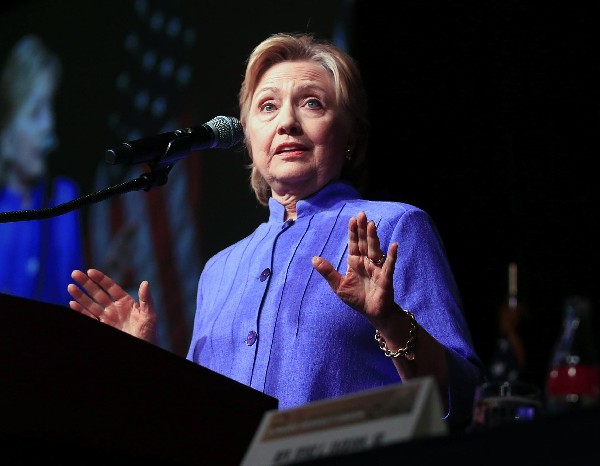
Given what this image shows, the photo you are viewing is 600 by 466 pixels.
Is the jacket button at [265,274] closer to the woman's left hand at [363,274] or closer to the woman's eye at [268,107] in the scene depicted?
the woman's eye at [268,107]

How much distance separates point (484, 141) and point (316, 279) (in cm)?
111

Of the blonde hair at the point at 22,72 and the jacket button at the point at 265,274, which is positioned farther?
the blonde hair at the point at 22,72

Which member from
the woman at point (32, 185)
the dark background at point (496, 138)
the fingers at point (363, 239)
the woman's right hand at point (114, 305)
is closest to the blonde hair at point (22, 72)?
the woman at point (32, 185)

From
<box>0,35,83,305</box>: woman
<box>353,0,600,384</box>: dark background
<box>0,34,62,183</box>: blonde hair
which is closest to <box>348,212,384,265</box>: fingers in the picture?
<box>353,0,600,384</box>: dark background

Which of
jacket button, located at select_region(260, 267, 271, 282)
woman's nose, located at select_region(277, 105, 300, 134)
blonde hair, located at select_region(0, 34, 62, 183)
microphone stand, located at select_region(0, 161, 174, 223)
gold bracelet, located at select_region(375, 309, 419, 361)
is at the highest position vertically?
blonde hair, located at select_region(0, 34, 62, 183)

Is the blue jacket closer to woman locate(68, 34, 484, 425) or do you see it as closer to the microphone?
woman locate(68, 34, 484, 425)

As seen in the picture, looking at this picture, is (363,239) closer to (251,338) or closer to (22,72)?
(251,338)

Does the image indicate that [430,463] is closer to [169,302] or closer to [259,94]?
[259,94]

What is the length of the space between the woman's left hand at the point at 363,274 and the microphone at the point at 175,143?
0.41 metres

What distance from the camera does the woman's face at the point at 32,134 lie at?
3.98 metres

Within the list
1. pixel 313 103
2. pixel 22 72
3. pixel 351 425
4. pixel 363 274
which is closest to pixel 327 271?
pixel 363 274

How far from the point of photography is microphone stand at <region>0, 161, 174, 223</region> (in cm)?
183

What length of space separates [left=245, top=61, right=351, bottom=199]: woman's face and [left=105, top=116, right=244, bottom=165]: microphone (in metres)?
0.24

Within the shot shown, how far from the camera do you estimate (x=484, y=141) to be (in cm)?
308
